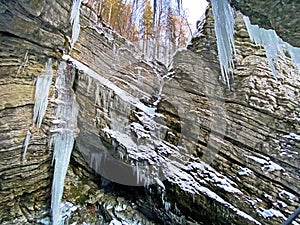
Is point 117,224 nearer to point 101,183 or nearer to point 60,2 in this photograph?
point 101,183

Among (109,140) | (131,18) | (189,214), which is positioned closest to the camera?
(189,214)

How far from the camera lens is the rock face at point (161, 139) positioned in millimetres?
3281

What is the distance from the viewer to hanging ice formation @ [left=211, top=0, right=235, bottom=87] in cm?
244

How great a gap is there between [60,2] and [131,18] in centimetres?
883

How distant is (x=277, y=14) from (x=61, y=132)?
158 inches

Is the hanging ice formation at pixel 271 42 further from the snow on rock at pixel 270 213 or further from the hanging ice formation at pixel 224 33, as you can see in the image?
the snow on rock at pixel 270 213

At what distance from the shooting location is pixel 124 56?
680cm

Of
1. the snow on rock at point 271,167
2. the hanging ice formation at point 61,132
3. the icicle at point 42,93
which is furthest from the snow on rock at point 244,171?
the icicle at point 42,93

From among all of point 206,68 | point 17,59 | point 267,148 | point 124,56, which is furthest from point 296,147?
point 124,56

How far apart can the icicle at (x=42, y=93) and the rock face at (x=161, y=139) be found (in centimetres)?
10

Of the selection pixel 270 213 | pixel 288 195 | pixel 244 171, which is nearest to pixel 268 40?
pixel 244 171

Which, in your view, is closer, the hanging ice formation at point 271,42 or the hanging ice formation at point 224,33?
the hanging ice formation at point 224,33

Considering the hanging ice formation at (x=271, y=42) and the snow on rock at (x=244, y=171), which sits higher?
the hanging ice formation at (x=271, y=42)

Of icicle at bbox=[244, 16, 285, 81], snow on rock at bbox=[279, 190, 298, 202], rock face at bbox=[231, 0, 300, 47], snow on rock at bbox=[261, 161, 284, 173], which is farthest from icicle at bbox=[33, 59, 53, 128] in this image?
snow on rock at bbox=[279, 190, 298, 202]
